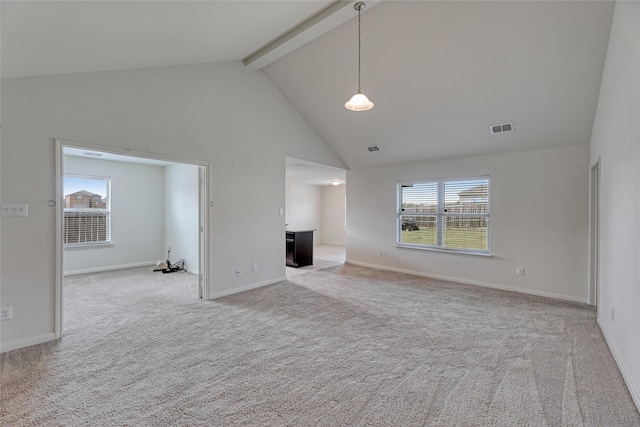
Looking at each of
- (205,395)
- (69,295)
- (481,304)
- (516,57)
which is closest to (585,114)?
A: (516,57)

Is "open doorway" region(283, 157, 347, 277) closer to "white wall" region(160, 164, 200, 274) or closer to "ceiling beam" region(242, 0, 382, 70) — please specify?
"white wall" region(160, 164, 200, 274)

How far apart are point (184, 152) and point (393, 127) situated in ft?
11.1

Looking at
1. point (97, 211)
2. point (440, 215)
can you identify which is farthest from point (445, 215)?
point (97, 211)

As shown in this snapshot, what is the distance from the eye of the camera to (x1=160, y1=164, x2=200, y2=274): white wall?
19.5 feet

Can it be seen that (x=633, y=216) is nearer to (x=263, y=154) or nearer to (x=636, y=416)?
(x=636, y=416)

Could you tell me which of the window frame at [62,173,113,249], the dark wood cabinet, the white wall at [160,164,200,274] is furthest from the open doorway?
the window frame at [62,173,113,249]

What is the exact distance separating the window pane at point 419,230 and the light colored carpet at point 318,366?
1.89 meters

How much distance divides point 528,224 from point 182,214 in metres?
6.57

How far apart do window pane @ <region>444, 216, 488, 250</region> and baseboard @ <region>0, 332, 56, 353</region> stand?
19.4ft

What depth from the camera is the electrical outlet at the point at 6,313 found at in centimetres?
270

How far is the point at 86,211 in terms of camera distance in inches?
240

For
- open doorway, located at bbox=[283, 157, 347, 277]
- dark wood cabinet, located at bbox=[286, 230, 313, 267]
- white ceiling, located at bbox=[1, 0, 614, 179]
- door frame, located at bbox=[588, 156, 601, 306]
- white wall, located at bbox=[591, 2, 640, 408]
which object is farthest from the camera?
open doorway, located at bbox=[283, 157, 347, 277]

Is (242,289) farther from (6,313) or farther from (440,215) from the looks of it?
(440,215)

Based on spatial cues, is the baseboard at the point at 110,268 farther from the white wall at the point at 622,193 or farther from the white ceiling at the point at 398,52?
the white wall at the point at 622,193
